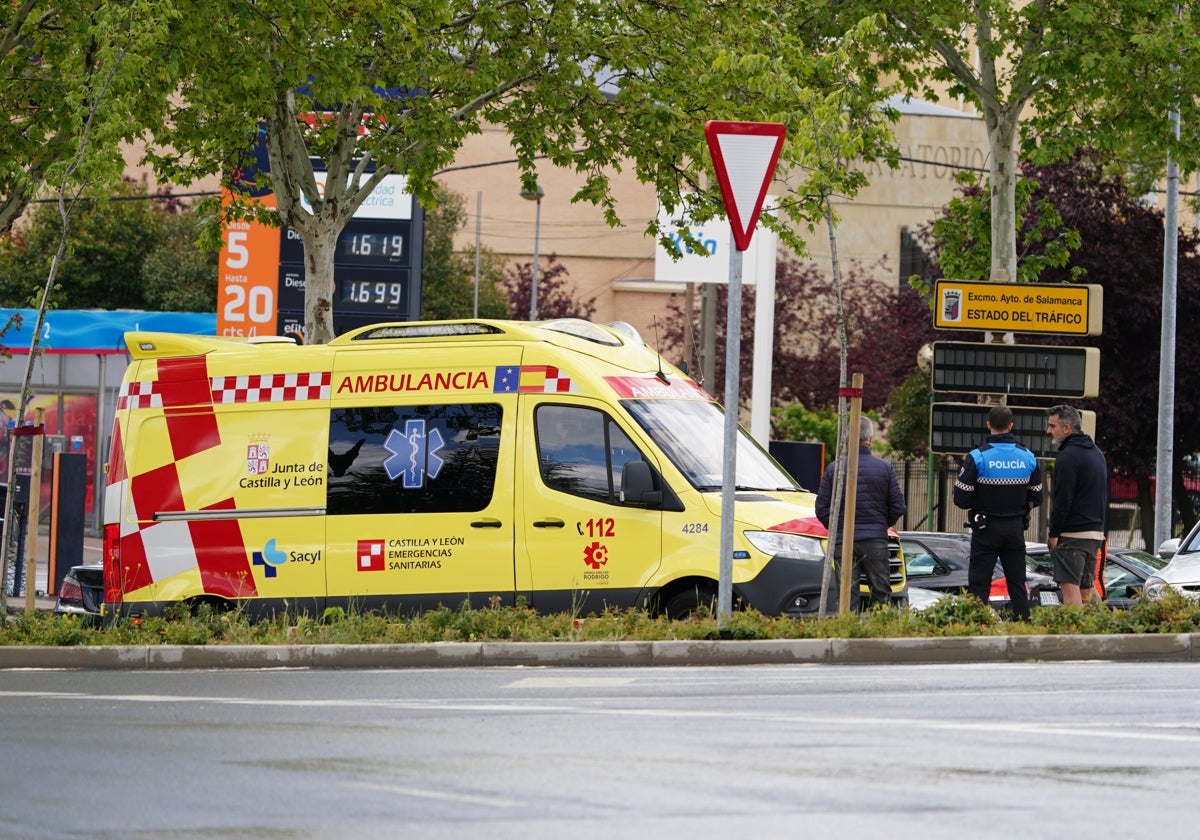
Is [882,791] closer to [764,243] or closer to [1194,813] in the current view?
[1194,813]

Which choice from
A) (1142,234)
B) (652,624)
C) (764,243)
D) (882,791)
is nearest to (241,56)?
(764,243)

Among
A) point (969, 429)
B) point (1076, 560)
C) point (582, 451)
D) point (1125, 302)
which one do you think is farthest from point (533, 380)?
point (1125, 302)

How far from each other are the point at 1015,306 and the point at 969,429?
59.2 inches

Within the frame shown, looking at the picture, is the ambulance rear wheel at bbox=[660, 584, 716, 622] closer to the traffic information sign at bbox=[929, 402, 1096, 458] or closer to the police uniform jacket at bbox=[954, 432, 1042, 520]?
the police uniform jacket at bbox=[954, 432, 1042, 520]

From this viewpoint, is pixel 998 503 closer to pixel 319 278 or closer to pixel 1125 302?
pixel 319 278

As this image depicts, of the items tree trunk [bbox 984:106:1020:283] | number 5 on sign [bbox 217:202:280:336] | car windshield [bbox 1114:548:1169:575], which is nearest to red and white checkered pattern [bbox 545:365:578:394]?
car windshield [bbox 1114:548:1169:575]

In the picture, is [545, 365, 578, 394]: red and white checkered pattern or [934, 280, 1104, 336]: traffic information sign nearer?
[545, 365, 578, 394]: red and white checkered pattern

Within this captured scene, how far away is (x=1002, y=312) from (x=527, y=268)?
4491cm

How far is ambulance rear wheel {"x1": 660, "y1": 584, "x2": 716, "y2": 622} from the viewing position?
13141 millimetres

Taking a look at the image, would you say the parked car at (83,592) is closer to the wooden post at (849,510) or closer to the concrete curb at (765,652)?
the concrete curb at (765,652)

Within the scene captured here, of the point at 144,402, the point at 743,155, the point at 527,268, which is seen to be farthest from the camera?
the point at 527,268

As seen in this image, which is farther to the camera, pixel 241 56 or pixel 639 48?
pixel 639 48

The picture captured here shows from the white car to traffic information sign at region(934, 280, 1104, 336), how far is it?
278 cm

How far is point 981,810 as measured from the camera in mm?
6691
